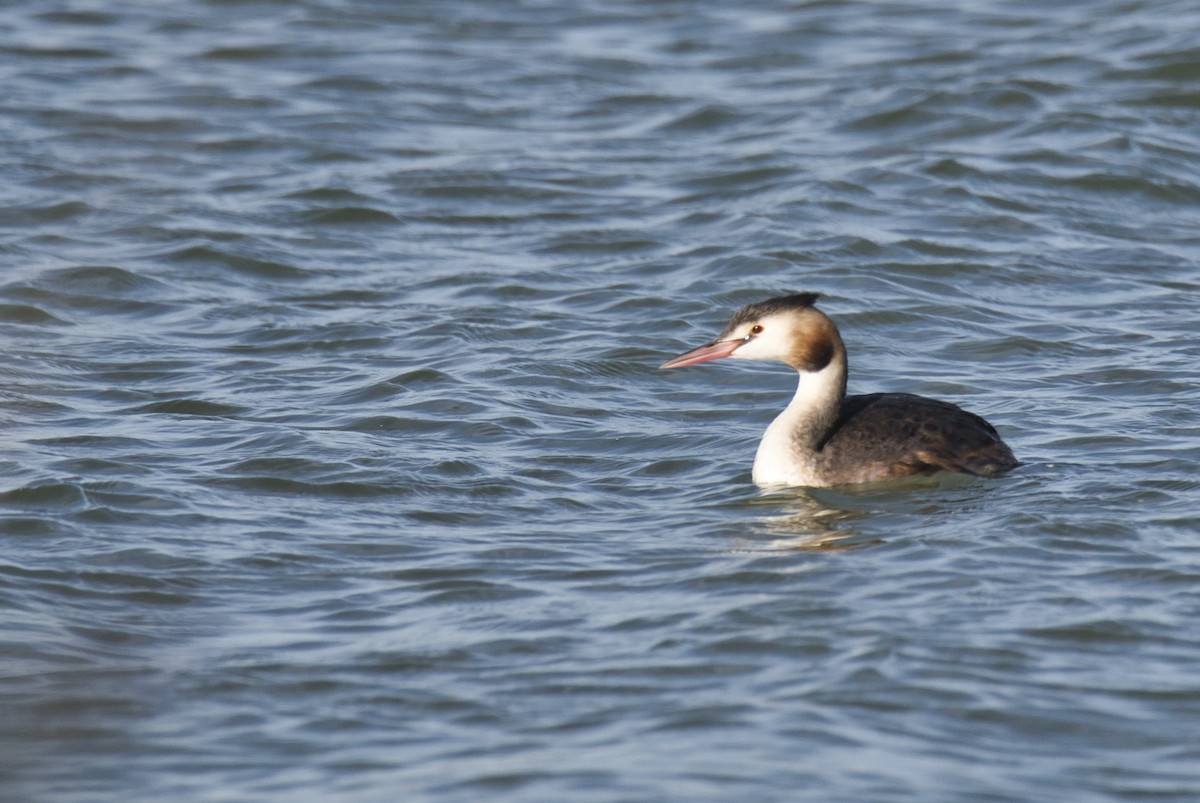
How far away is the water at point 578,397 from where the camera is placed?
582cm

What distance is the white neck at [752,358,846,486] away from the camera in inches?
327

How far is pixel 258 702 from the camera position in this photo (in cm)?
603

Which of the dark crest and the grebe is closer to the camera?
the grebe

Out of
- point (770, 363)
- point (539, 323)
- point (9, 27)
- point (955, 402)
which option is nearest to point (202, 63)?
point (9, 27)

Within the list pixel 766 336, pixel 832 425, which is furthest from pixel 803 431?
pixel 766 336

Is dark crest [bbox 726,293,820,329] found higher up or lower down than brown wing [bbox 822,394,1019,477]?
higher up

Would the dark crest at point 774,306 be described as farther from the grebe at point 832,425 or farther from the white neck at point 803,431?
the white neck at point 803,431

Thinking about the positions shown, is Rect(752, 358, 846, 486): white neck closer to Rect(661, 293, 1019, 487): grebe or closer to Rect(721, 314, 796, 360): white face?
Rect(661, 293, 1019, 487): grebe

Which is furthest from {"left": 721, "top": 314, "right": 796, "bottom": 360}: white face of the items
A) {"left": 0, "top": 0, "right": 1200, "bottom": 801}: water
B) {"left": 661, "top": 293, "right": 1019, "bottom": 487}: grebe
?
{"left": 0, "top": 0, "right": 1200, "bottom": 801}: water

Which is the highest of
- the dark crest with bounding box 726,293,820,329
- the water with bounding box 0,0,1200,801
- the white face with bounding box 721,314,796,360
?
the dark crest with bounding box 726,293,820,329

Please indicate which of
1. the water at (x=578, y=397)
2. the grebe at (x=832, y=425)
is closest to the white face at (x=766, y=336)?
the grebe at (x=832, y=425)

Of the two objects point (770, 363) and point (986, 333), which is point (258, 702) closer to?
point (770, 363)

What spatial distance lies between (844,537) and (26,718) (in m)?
3.25

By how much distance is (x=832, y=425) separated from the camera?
8.52m
